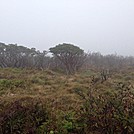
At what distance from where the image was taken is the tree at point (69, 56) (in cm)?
1268

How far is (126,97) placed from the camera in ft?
11.0

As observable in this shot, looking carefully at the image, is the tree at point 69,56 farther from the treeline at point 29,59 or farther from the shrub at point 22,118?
the shrub at point 22,118

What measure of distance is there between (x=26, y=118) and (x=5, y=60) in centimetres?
1156

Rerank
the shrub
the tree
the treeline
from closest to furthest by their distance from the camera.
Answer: the shrub
the tree
the treeline

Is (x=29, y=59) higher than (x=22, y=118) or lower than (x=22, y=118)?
higher

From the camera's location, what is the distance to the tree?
12.7 m

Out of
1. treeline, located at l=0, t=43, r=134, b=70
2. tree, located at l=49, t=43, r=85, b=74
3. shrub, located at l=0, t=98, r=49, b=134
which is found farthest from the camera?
treeline, located at l=0, t=43, r=134, b=70

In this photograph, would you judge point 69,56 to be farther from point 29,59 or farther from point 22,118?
point 22,118

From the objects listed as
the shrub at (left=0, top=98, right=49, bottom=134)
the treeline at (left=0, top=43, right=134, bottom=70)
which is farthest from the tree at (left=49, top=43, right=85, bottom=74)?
the shrub at (left=0, top=98, right=49, bottom=134)

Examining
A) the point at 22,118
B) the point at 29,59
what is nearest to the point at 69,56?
the point at 29,59

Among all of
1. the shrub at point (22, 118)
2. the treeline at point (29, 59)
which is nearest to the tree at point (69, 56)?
the treeline at point (29, 59)

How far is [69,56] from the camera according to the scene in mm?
13242

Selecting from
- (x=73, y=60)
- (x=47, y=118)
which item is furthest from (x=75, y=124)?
(x=73, y=60)

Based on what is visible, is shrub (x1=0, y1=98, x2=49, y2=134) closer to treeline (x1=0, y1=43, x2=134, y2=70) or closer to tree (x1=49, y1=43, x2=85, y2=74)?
tree (x1=49, y1=43, x2=85, y2=74)
